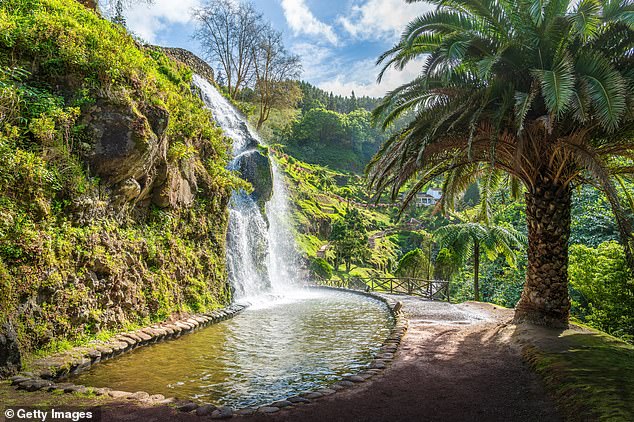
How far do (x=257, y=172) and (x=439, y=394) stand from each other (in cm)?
1954

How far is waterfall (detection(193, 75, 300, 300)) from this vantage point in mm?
19203

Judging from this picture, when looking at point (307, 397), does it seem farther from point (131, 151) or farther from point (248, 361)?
point (131, 151)

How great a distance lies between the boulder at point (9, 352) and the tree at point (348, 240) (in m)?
38.3

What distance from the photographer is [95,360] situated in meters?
7.39

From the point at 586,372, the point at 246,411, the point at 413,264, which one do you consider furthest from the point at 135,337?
the point at 413,264

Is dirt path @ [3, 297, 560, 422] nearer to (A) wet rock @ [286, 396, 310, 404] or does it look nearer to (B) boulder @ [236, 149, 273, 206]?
(A) wet rock @ [286, 396, 310, 404]

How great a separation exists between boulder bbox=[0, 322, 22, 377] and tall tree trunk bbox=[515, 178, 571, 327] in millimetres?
10943

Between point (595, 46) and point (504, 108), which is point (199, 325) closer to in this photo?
point (504, 108)

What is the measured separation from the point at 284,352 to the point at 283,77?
2606cm

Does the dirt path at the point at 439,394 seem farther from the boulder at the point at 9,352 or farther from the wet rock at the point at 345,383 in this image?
the boulder at the point at 9,352

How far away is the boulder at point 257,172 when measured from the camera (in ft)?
75.9

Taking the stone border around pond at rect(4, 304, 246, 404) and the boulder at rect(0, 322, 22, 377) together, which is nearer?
the stone border around pond at rect(4, 304, 246, 404)

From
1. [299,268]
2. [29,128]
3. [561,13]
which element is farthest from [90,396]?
[299,268]

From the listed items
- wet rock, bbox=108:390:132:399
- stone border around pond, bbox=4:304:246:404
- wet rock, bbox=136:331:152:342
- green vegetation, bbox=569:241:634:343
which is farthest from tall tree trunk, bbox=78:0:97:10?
green vegetation, bbox=569:241:634:343
